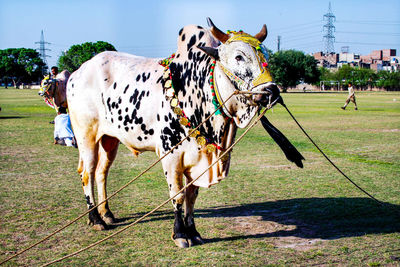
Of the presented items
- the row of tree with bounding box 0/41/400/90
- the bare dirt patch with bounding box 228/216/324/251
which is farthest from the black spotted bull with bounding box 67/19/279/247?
the row of tree with bounding box 0/41/400/90

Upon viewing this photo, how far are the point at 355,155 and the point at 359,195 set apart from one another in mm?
4098

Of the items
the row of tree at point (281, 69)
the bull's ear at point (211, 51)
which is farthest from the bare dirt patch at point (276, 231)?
the row of tree at point (281, 69)

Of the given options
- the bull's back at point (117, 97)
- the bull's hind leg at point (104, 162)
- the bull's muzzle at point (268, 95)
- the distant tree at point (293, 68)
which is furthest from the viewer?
the distant tree at point (293, 68)

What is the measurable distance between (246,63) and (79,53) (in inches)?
3384

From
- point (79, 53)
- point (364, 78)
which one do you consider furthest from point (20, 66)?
point (364, 78)

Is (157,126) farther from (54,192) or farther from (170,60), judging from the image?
(54,192)

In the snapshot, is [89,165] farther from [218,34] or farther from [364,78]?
[364,78]

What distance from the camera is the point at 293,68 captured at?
85312 millimetres

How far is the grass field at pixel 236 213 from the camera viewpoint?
5.23 m

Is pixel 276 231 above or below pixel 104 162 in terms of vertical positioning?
below

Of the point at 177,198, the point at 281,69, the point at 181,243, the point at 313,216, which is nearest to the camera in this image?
the point at 181,243

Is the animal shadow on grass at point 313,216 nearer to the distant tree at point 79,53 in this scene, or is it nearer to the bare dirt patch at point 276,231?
the bare dirt patch at point 276,231

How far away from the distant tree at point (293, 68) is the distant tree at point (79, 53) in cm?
3363

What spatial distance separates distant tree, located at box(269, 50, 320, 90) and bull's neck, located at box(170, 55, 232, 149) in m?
79.4
